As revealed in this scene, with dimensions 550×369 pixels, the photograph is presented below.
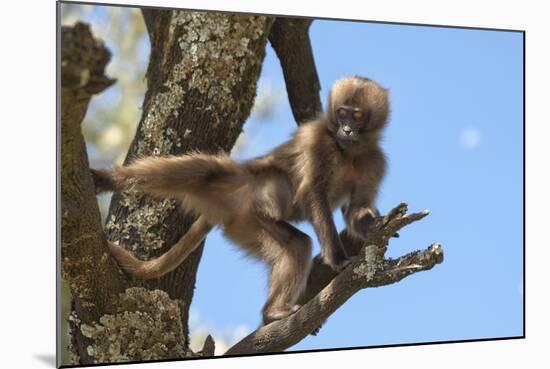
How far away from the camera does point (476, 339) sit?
5.68m

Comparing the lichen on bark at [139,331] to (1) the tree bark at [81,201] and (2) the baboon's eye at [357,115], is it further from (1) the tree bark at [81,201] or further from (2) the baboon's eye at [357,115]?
(2) the baboon's eye at [357,115]

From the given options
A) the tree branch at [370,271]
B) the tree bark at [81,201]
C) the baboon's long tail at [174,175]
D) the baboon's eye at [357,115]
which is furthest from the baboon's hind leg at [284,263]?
the tree bark at [81,201]

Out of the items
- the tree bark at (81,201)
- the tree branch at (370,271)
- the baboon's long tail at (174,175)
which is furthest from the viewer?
the baboon's long tail at (174,175)

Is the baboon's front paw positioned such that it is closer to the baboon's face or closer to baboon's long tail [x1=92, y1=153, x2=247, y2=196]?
baboon's long tail [x1=92, y1=153, x2=247, y2=196]

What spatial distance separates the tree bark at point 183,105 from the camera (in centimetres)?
514

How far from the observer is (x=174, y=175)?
196 inches

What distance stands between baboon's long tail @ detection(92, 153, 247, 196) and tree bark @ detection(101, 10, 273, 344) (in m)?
0.15

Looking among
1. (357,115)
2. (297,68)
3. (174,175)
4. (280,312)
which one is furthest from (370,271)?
(297,68)

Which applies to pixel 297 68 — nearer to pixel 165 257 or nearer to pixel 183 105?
pixel 183 105

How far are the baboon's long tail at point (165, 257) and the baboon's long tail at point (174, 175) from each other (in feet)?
0.71

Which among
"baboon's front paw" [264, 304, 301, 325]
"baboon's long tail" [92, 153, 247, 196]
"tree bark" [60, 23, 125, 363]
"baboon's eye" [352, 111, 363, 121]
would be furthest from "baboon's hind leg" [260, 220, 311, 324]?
"tree bark" [60, 23, 125, 363]
